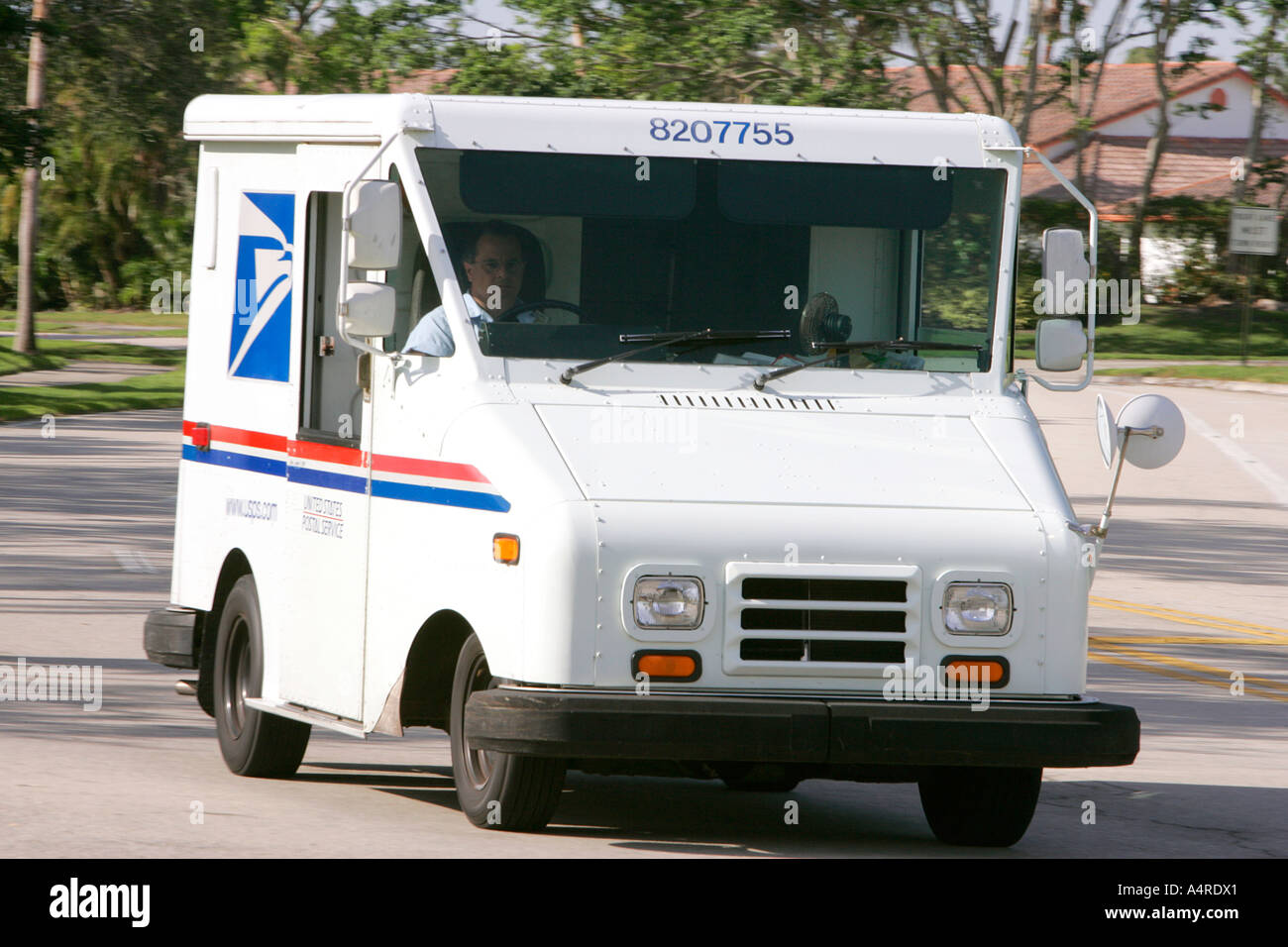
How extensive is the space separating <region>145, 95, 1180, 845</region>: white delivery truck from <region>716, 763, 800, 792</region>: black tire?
0.23 ft

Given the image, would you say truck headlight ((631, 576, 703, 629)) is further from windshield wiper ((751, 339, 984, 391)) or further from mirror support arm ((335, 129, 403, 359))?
mirror support arm ((335, 129, 403, 359))

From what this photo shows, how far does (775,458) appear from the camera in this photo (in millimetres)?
7473

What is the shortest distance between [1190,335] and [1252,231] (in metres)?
7.45

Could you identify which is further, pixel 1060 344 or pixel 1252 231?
pixel 1252 231

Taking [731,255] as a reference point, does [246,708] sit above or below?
below

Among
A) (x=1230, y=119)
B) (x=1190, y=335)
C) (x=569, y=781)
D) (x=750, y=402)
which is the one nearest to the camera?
(x=750, y=402)

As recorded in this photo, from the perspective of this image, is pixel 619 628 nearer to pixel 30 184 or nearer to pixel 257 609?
pixel 257 609

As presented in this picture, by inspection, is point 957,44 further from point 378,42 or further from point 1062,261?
point 1062,261

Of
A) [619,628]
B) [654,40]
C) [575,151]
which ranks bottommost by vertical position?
[619,628]

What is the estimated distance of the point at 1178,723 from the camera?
11.5 meters

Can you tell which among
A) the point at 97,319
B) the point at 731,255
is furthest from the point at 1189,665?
the point at 97,319

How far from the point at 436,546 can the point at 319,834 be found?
3.53ft
